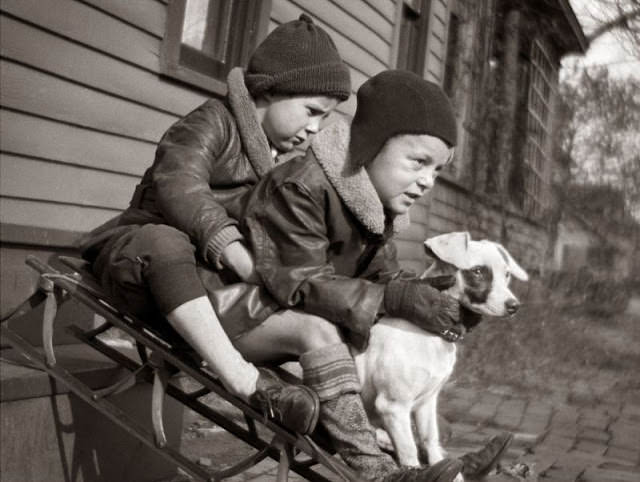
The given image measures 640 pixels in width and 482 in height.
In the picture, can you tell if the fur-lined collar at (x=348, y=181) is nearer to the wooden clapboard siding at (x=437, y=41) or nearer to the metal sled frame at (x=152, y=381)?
the metal sled frame at (x=152, y=381)

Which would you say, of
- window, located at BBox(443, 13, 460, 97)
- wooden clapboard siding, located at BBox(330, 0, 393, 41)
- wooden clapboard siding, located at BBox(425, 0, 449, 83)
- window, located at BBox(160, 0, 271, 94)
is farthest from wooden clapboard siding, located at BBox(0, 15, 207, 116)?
window, located at BBox(443, 13, 460, 97)

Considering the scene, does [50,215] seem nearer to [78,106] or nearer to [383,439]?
[78,106]

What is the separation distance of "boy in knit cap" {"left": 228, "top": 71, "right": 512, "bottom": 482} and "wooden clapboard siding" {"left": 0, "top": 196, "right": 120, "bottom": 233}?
4.52ft

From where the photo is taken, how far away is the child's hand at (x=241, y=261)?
2.35 m

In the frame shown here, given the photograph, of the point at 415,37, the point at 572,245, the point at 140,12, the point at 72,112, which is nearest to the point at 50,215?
the point at 72,112

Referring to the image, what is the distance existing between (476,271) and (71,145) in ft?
7.01

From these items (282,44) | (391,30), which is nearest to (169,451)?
(282,44)

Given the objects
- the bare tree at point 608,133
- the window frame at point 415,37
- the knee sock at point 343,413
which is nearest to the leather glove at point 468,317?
the knee sock at point 343,413

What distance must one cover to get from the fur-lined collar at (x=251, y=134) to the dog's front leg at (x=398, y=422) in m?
0.94

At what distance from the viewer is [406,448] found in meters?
2.44

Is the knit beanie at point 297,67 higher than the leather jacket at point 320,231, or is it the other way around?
the knit beanie at point 297,67

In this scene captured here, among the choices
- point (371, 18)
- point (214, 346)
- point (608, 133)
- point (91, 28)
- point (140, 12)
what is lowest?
point (214, 346)

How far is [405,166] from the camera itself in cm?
239

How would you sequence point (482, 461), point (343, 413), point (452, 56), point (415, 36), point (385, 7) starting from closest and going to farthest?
point (343, 413), point (482, 461), point (385, 7), point (415, 36), point (452, 56)
